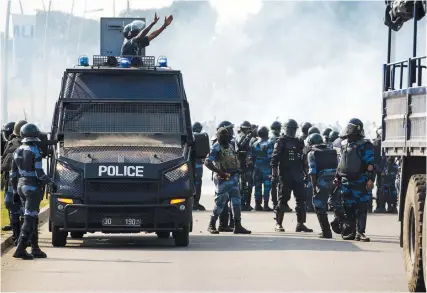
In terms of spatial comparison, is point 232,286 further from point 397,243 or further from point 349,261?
point 397,243

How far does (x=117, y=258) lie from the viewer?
17.4 metres

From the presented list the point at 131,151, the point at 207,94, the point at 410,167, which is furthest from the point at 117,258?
the point at 207,94

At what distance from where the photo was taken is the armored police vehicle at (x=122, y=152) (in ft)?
61.0

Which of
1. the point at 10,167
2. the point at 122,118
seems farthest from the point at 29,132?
the point at 122,118

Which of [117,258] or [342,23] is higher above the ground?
[342,23]

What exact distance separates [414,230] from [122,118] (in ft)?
23.0

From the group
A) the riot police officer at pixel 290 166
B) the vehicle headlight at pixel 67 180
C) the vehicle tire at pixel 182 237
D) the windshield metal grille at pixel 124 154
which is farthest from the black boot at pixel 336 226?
the vehicle headlight at pixel 67 180

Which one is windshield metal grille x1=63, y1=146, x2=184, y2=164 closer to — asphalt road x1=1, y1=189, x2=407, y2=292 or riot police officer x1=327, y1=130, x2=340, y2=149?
asphalt road x1=1, y1=189, x2=407, y2=292

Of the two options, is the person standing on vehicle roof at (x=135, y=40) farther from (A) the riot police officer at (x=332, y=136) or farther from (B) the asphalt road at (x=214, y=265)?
(A) the riot police officer at (x=332, y=136)

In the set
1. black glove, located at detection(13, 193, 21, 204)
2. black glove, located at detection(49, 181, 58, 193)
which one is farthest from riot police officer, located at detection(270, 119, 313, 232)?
black glove, located at detection(13, 193, 21, 204)

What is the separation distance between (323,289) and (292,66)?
90460mm

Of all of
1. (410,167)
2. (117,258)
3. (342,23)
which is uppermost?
(342,23)

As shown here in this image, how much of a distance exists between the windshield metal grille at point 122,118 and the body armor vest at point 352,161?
2.28 meters

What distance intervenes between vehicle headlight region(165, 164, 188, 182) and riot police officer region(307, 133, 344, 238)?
9.62 ft
